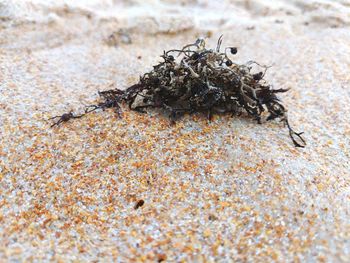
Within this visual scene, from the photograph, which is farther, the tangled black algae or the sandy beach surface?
the tangled black algae

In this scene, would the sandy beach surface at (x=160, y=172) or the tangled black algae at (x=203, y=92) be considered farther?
the tangled black algae at (x=203, y=92)

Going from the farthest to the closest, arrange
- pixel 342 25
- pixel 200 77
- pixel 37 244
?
pixel 342 25
pixel 200 77
pixel 37 244

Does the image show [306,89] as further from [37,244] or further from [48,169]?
[37,244]

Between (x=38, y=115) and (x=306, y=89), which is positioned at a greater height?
(x=306, y=89)

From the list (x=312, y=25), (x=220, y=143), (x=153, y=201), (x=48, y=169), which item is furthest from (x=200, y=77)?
(x=312, y=25)

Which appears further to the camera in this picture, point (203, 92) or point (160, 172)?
point (203, 92)
